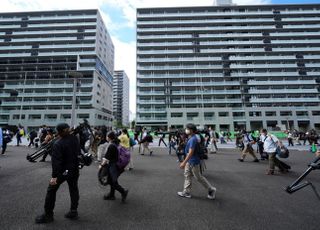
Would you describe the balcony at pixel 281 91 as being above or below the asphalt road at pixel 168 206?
above

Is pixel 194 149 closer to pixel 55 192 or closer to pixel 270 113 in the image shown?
pixel 55 192

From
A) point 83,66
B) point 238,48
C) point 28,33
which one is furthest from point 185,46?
point 28,33

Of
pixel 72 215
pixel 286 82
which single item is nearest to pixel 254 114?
pixel 286 82

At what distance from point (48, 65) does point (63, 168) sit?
6155 centimetres

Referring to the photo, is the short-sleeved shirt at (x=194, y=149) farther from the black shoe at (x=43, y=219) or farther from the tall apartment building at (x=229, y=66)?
the tall apartment building at (x=229, y=66)

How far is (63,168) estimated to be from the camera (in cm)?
254

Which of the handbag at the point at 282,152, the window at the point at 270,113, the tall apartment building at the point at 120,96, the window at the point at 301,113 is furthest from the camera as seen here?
the tall apartment building at the point at 120,96

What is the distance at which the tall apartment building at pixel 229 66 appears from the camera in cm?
4606

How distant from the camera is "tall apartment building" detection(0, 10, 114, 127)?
1841 inches

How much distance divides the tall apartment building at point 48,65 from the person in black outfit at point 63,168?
47216mm

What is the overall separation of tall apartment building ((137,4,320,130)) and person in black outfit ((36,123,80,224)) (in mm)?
42827

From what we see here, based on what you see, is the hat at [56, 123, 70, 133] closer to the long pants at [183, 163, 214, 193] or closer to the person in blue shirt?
the person in blue shirt

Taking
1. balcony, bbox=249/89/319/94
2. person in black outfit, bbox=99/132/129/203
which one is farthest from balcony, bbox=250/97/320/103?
person in black outfit, bbox=99/132/129/203

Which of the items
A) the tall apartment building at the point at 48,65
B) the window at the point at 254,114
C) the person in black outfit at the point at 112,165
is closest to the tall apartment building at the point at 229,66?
the window at the point at 254,114
